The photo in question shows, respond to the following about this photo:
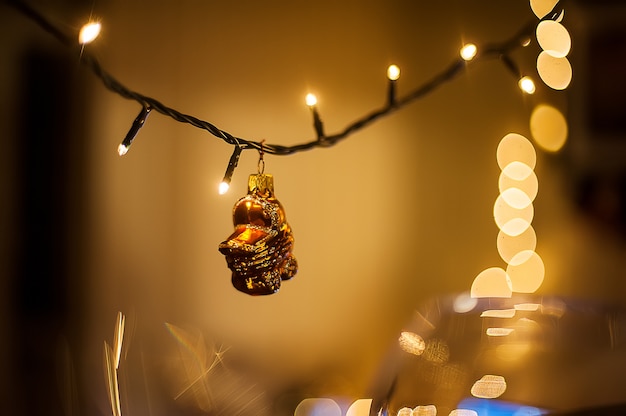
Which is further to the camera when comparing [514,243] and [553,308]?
[514,243]

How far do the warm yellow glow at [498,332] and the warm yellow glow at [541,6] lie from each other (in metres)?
1.26

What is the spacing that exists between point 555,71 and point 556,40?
0.09 m

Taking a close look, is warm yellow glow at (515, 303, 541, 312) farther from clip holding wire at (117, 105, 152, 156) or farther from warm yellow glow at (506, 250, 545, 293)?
warm yellow glow at (506, 250, 545, 293)

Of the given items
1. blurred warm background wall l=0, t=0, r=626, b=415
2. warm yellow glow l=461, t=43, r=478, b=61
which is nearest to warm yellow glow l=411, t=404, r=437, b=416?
warm yellow glow l=461, t=43, r=478, b=61

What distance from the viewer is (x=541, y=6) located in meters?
1.67

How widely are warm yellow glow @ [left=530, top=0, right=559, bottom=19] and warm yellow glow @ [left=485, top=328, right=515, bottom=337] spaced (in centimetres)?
126

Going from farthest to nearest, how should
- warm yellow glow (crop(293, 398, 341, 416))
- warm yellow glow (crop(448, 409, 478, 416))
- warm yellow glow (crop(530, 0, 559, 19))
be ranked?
1. warm yellow glow (crop(530, 0, 559, 19))
2. warm yellow glow (crop(293, 398, 341, 416))
3. warm yellow glow (crop(448, 409, 478, 416))

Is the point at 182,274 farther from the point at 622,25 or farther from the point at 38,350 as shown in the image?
the point at 622,25

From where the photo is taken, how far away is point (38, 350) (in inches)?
57.1

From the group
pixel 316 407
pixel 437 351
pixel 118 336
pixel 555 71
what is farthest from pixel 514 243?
pixel 437 351

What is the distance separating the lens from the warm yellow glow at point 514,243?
181cm

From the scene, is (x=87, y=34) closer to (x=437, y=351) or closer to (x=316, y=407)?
(x=437, y=351)

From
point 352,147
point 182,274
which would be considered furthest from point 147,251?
point 352,147

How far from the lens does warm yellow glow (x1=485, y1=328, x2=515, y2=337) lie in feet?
1.77
